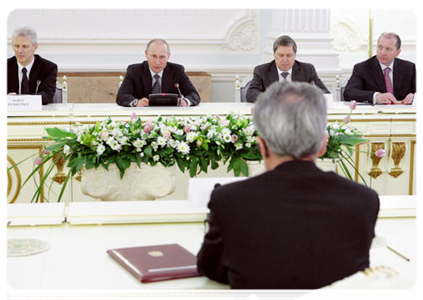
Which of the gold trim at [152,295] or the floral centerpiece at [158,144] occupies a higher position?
the floral centerpiece at [158,144]

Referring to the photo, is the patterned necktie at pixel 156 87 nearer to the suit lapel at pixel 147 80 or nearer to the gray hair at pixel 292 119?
the suit lapel at pixel 147 80

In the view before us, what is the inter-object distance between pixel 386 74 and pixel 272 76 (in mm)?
1045

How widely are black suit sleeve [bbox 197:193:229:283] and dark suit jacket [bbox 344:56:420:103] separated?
179 inches

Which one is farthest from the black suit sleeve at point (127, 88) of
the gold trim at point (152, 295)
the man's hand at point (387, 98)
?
the gold trim at point (152, 295)

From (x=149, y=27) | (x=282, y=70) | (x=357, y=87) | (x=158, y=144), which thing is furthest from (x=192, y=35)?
(x=158, y=144)

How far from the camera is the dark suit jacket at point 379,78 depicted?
243 inches

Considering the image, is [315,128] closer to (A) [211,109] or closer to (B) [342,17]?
(A) [211,109]

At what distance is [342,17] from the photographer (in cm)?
830

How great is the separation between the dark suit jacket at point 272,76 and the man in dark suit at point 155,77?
1.68 feet

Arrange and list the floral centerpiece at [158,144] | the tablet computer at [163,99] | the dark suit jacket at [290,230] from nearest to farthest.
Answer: the dark suit jacket at [290,230]
the floral centerpiece at [158,144]
the tablet computer at [163,99]

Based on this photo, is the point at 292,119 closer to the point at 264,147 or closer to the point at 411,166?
the point at 264,147

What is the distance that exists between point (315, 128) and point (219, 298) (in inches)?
19.3

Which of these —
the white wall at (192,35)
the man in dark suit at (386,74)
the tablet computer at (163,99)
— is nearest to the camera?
the tablet computer at (163,99)

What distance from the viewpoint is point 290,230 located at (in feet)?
5.31
